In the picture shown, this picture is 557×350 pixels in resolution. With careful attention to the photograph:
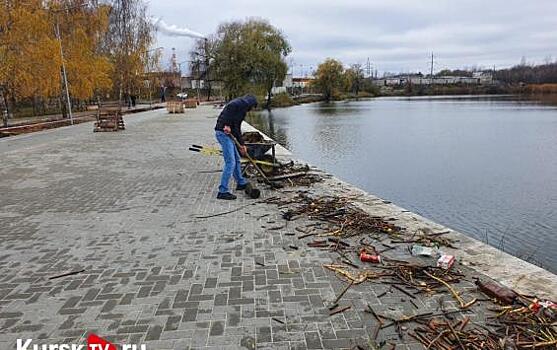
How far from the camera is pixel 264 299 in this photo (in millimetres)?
3350

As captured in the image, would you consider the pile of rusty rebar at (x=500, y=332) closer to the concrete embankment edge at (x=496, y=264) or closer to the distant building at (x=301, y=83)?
the concrete embankment edge at (x=496, y=264)

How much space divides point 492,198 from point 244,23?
159ft

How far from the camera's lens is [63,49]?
84.9ft

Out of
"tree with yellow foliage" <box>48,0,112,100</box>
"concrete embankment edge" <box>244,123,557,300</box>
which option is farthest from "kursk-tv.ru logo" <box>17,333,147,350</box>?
"tree with yellow foliage" <box>48,0,112,100</box>

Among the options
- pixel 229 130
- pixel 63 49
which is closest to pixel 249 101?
pixel 229 130

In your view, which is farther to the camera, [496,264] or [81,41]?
[81,41]

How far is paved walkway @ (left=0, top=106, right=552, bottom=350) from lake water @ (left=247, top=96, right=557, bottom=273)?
4.84 meters

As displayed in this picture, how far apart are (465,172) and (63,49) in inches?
971

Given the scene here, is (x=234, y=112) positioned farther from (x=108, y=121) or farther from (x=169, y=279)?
(x=108, y=121)

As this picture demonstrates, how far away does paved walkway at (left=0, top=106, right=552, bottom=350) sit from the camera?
292cm

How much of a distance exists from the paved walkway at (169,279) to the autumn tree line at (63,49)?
17805mm

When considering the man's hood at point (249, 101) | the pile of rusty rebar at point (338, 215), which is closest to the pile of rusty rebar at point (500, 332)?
the pile of rusty rebar at point (338, 215)

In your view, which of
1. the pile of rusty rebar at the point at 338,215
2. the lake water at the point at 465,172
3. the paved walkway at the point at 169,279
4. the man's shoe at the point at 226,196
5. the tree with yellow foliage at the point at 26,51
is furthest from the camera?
the tree with yellow foliage at the point at 26,51

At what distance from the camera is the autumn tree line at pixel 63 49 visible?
21.2 meters
